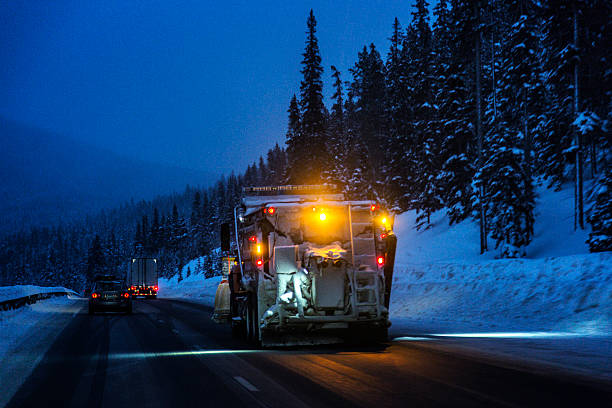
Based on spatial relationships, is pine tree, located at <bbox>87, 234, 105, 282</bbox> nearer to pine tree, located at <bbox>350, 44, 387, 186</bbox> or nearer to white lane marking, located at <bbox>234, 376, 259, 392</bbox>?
pine tree, located at <bbox>350, 44, 387, 186</bbox>

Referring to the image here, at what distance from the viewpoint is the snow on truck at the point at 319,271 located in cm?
1366

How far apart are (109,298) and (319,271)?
20.1 meters

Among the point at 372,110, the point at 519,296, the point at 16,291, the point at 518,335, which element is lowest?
the point at 16,291

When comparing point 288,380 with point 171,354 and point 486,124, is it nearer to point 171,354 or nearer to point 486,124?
point 171,354

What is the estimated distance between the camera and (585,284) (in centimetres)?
1827

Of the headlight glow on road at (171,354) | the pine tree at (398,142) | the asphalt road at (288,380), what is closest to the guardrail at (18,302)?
the asphalt road at (288,380)

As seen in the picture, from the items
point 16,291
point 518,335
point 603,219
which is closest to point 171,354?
point 518,335

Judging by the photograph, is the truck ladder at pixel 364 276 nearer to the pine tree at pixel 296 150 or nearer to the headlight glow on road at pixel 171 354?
the headlight glow on road at pixel 171 354

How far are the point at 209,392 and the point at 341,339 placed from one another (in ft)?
21.4

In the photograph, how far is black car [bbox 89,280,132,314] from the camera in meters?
30.7

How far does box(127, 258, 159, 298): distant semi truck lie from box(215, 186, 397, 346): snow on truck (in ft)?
131

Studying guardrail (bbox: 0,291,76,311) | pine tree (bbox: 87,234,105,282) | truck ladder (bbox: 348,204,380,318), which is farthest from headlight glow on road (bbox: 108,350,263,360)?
pine tree (bbox: 87,234,105,282)

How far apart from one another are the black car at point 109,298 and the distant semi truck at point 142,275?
22017 mm

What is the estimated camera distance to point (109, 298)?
30.8 meters
